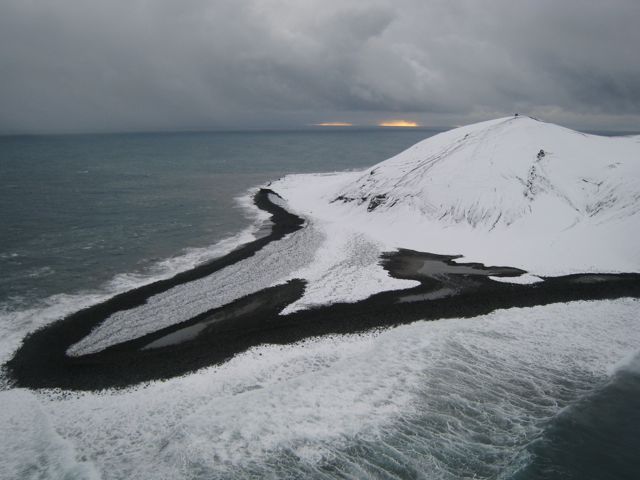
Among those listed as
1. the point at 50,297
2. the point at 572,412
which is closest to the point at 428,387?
the point at 572,412

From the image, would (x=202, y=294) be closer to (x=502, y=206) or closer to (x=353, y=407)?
(x=353, y=407)

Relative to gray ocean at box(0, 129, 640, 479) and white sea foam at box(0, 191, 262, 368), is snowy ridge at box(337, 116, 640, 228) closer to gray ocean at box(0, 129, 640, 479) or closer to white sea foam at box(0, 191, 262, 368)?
gray ocean at box(0, 129, 640, 479)

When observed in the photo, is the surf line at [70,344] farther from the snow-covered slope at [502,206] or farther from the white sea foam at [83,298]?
the snow-covered slope at [502,206]

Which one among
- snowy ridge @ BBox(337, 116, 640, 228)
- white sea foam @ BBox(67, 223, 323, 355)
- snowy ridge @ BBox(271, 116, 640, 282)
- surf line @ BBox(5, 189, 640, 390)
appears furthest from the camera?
snowy ridge @ BBox(337, 116, 640, 228)

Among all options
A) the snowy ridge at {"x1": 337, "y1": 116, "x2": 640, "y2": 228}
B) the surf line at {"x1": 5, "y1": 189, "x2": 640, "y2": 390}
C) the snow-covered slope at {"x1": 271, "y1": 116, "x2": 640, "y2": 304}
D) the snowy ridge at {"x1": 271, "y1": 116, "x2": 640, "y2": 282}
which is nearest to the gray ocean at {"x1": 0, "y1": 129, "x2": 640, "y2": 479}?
the surf line at {"x1": 5, "y1": 189, "x2": 640, "y2": 390}

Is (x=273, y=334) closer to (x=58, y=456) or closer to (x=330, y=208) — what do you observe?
(x=58, y=456)

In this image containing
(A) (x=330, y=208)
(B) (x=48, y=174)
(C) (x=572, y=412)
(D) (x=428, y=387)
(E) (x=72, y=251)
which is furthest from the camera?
(B) (x=48, y=174)
